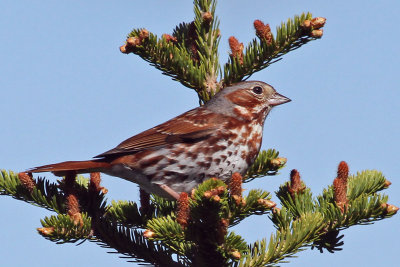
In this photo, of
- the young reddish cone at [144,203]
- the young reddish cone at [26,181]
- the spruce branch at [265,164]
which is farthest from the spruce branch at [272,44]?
the young reddish cone at [26,181]

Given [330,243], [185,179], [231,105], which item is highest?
[231,105]

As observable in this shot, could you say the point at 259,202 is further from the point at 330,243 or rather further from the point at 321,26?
the point at 321,26

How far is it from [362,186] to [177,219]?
4.38ft

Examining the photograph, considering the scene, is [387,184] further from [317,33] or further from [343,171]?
[317,33]

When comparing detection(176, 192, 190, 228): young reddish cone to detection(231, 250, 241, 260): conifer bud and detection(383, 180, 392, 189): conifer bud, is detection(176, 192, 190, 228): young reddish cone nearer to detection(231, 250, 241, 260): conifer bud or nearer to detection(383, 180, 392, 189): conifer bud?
detection(231, 250, 241, 260): conifer bud

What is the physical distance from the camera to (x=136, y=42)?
4.19 m

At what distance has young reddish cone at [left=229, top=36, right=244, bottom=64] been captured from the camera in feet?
14.6

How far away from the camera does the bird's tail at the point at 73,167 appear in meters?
4.25

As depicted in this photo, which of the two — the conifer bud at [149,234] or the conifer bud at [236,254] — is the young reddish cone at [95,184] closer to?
the conifer bud at [149,234]

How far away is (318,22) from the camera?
4.11 metres

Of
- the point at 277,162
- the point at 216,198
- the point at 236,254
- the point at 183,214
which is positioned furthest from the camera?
the point at 277,162

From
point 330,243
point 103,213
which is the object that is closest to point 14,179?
point 103,213

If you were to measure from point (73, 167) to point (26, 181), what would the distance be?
55cm

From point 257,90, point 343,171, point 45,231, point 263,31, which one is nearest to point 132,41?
point 263,31
